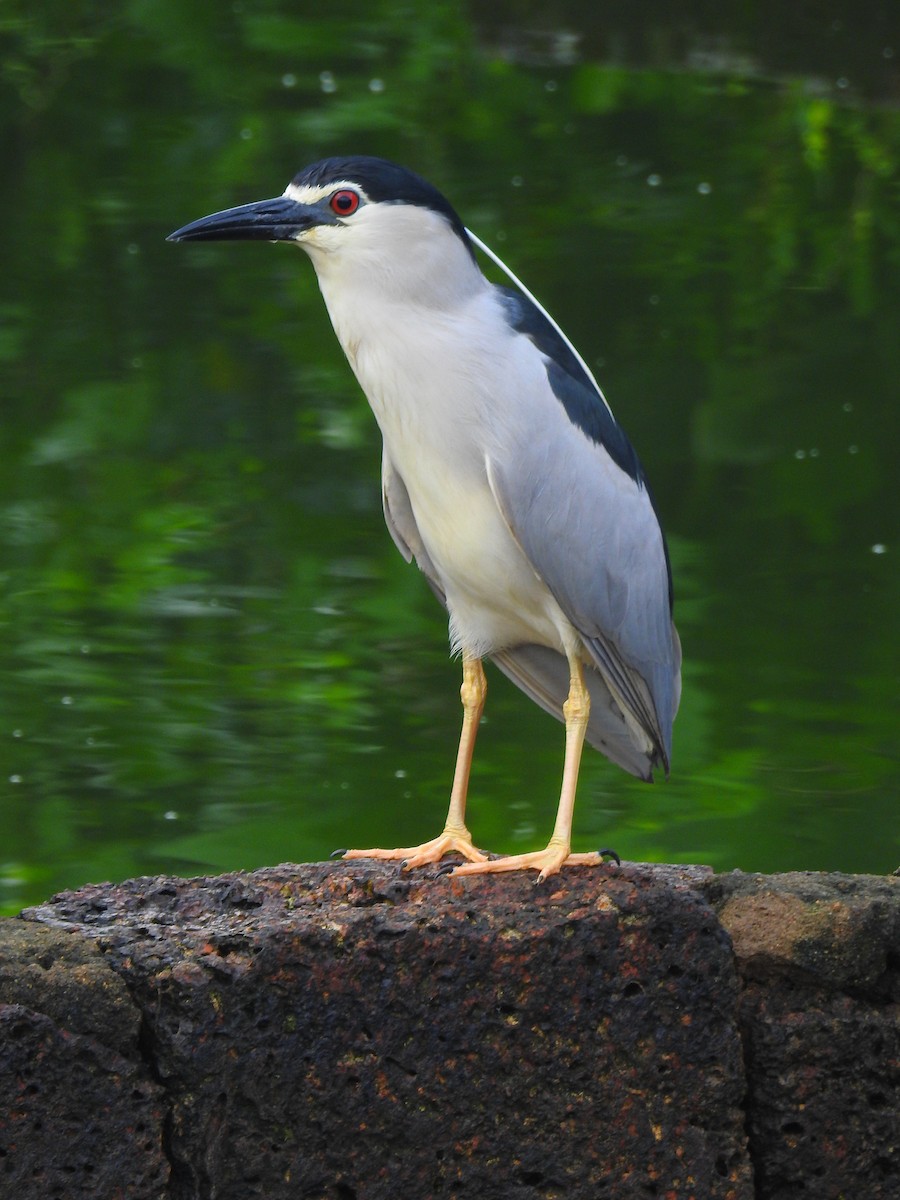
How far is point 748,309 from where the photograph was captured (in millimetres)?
12148

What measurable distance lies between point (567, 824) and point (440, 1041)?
0.63 m

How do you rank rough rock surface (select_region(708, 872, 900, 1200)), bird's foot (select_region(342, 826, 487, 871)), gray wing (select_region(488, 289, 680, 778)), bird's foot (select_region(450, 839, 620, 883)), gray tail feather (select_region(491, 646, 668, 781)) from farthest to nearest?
gray tail feather (select_region(491, 646, 668, 781)), gray wing (select_region(488, 289, 680, 778)), bird's foot (select_region(342, 826, 487, 871)), bird's foot (select_region(450, 839, 620, 883)), rough rock surface (select_region(708, 872, 900, 1200))

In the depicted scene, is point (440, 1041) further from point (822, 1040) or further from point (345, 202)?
point (345, 202)

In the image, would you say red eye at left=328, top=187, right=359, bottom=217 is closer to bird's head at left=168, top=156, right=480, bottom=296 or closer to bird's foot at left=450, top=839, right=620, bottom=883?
bird's head at left=168, top=156, right=480, bottom=296

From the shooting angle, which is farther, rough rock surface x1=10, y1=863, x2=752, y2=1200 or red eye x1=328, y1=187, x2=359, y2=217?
red eye x1=328, y1=187, x2=359, y2=217

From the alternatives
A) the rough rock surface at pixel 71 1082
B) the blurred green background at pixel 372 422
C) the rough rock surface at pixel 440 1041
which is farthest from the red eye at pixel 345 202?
the blurred green background at pixel 372 422

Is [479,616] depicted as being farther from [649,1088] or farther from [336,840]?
[336,840]

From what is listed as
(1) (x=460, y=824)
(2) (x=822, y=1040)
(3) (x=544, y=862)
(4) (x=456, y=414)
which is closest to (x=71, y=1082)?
(3) (x=544, y=862)

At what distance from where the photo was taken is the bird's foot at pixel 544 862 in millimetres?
3492

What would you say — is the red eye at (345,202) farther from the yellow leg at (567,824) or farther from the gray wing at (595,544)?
the yellow leg at (567,824)

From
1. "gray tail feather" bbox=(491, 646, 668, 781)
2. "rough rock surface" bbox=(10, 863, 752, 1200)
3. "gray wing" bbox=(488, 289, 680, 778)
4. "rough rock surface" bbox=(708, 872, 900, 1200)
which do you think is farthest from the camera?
→ "gray tail feather" bbox=(491, 646, 668, 781)

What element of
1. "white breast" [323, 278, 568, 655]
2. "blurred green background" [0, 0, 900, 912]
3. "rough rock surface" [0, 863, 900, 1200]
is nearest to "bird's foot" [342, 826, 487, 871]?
"rough rock surface" [0, 863, 900, 1200]

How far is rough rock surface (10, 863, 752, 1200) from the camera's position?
312cm

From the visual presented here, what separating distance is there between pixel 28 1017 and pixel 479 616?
138 cm
